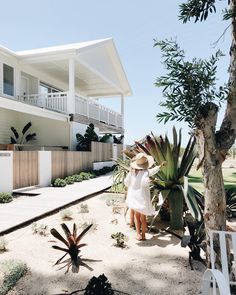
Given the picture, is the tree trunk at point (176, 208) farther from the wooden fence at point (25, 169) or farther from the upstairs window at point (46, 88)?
the upstairs window at point (46, 88)

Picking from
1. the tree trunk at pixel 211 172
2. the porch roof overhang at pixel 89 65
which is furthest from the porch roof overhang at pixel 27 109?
the tree trunk at pixel 211 172

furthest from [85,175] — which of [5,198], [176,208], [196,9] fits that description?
[196,9]

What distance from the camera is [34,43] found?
23125mm

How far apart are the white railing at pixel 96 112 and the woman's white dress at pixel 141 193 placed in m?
13.2

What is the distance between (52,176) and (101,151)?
23.0 ft

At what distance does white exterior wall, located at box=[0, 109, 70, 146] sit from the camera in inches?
717

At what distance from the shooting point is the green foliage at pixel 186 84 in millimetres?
3049

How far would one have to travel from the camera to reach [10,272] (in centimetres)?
412

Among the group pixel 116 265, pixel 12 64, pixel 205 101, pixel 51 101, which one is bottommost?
pixel 116 265

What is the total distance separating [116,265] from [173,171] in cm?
258

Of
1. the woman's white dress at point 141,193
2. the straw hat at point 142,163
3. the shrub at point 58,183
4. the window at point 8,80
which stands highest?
the window at point 8,80

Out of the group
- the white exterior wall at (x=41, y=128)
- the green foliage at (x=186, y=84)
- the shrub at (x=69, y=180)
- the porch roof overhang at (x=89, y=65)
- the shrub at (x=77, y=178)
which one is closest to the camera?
the green foliage at (x=186, y=84)

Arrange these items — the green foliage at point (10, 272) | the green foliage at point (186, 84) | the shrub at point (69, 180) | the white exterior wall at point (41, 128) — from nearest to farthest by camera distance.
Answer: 1. the green foliage at point (186, 84)
2. the green foliage at point (10, 272)
3. the shrub at point (69, 180)
4. the white exterior wall at point (41, 128)

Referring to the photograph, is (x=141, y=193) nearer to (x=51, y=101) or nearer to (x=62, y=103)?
(x=62, y=103)
